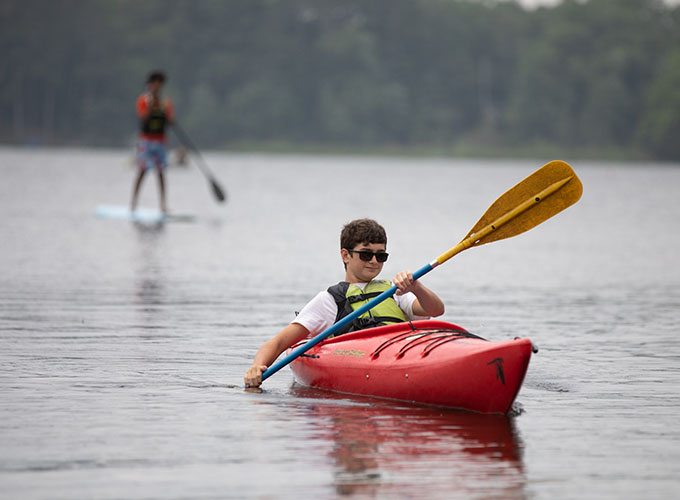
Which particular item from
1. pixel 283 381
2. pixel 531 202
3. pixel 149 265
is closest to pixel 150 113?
pixel 149 265

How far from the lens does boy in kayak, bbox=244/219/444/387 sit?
6941mm

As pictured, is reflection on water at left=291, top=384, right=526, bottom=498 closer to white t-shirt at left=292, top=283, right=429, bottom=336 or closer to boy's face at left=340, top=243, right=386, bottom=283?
white t-shirt at left=292, top=283, right=429, bottom=336

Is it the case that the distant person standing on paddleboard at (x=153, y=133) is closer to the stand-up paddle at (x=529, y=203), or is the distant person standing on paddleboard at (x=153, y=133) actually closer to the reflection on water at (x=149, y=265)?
the reflection on water at (x=149, y=265)

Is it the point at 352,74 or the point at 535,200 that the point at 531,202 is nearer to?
the point at 535,200

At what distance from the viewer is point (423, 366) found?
662 cm

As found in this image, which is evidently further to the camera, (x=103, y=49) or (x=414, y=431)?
(x=103, y=49)

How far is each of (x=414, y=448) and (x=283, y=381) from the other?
2073mm

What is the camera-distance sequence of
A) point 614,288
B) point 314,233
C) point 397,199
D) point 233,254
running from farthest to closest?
1. point 397,199
2. point 314,233
3. point 233,254
4. point 614,288

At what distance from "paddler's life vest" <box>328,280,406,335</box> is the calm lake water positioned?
0.45m

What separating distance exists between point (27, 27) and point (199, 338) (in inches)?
3567

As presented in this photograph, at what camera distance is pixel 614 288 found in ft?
42.5

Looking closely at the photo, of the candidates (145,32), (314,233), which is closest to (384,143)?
(145,32)

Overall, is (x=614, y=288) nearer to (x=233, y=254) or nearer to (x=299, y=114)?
(x=233, y=254)

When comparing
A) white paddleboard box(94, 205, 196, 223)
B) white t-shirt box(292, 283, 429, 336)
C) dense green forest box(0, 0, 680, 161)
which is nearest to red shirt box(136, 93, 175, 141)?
white paddleboard box(94, 205, 196, 223)
